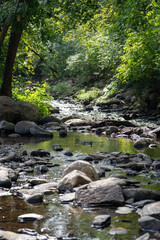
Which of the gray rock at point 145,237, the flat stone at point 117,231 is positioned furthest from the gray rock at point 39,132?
the gray rock at point 145,237

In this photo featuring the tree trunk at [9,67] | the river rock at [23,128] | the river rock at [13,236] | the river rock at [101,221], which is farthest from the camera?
the tree trunk at [9,67]

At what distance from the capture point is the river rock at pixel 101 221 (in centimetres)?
329

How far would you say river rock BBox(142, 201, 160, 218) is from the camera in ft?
11.1

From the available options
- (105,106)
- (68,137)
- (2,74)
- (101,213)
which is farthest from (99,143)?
(105,106)

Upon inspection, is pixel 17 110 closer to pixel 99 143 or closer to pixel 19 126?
pixel 19 126

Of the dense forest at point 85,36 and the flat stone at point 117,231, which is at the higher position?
the dense forest at point 85,36

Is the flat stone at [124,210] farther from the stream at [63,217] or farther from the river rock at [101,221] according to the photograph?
the river rock at [101,221]

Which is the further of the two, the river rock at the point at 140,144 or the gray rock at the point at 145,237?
the river rock at the point at 140,144

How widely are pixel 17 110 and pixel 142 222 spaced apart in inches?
396

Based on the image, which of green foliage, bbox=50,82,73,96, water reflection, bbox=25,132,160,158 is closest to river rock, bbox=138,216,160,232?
water reflection, bbox=25,132,160,158

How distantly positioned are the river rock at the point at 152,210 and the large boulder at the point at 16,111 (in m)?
9.39

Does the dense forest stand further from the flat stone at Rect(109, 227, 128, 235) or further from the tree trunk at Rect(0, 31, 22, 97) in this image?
the flat stone at Rect(109, 227, 128, 235)

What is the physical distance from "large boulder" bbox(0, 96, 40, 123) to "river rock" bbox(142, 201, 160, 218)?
9393 millimetres

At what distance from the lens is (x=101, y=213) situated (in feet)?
12.1
